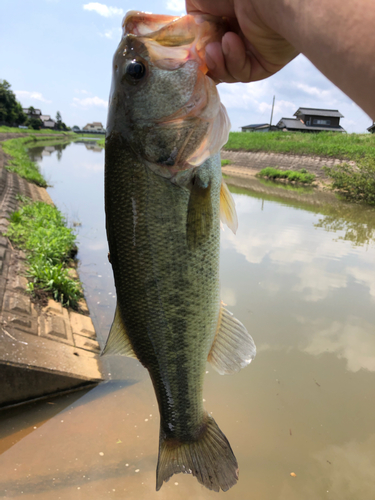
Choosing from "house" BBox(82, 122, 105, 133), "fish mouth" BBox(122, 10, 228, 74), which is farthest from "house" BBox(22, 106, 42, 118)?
"fish mouth" BBox(122, 10, 228, 74)

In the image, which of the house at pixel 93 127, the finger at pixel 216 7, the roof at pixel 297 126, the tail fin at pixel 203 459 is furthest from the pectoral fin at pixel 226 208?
the house at pixel 93 127

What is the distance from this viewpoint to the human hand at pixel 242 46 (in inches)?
51.5

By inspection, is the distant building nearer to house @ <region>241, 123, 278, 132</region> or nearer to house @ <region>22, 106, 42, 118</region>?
house @ <region>22, 106, 42, 118</region>

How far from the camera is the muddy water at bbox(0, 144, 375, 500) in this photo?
3115 millimetres

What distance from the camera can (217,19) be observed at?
58.0 inches

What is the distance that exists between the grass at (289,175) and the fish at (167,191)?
23198mm

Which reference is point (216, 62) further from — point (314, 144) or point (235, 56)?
point (314, 144)

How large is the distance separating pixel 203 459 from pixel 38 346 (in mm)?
2867

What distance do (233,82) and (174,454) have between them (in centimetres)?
186

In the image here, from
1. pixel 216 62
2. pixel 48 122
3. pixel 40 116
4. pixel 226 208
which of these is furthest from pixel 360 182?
pixel 40 116

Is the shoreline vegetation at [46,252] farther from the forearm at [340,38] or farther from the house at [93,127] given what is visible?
the house at [93,127]

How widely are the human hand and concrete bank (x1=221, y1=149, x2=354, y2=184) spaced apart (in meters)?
22.4

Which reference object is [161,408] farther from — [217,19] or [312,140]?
[312,140]

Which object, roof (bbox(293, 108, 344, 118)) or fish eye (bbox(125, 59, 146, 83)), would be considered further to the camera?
roof (bbox(293, 108, 344, 118))
